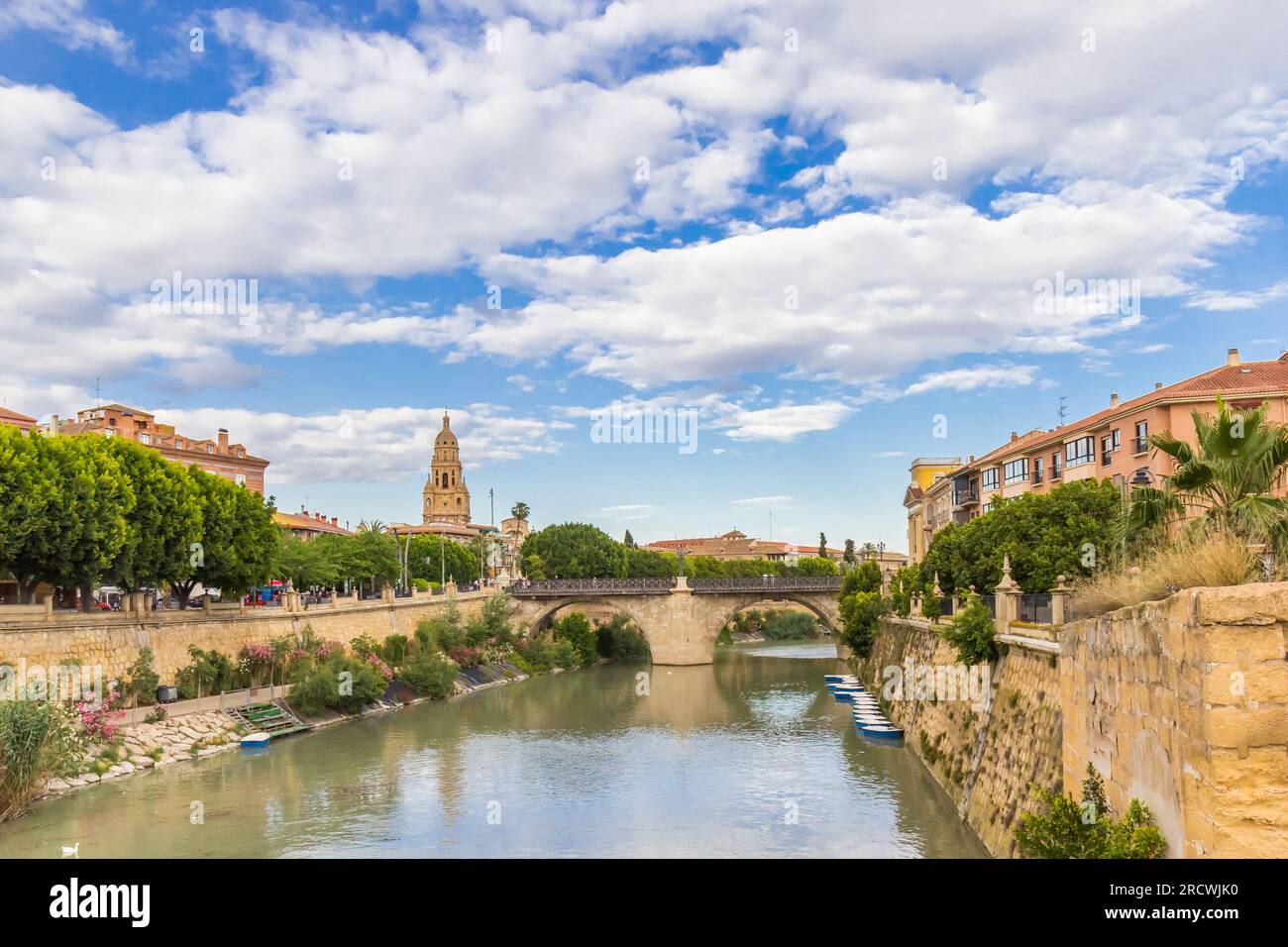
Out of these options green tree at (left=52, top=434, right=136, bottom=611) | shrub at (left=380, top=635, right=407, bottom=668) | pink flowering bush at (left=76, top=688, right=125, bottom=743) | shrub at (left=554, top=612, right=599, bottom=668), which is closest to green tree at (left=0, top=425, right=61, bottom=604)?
green tree at (left=52, top=434, right=136, bottom=611)

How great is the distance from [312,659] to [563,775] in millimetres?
19973

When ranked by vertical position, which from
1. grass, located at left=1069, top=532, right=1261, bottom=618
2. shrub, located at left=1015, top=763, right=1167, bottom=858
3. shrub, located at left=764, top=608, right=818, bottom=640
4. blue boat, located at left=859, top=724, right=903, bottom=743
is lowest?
shrub, located at left=764, top=608, right=818, bottom=640

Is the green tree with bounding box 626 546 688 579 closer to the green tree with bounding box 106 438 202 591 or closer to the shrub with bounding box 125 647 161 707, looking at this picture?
the green tree with bounding box 106 438 202 591

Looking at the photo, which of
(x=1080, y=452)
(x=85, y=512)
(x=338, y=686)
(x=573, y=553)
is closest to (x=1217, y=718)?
(x=85, y=512)

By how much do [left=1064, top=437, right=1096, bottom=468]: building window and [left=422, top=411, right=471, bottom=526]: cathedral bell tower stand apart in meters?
124

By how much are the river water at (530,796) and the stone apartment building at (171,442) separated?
4033cm

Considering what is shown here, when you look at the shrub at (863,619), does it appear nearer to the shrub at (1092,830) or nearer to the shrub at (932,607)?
the shrub at (932,607)

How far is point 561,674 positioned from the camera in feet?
247

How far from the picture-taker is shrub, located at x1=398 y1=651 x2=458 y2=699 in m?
56.9

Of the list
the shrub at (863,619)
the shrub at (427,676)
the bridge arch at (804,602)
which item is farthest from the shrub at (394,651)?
the bridge arch at (804,602)

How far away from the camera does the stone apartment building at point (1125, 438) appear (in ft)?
140

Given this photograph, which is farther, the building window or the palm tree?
the building window

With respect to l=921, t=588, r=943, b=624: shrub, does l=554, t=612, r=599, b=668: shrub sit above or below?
below
